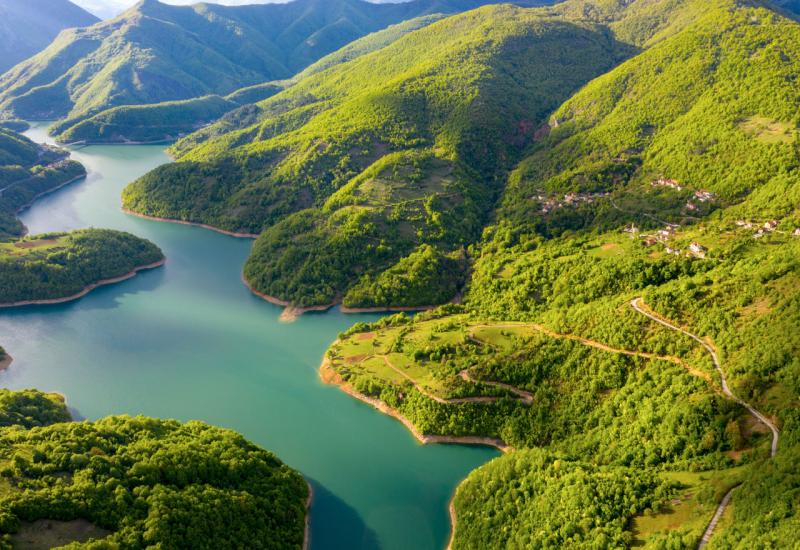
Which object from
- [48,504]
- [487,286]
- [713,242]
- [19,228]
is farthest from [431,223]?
[19,228]

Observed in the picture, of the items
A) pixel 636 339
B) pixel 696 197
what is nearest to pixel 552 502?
pixel 636 339

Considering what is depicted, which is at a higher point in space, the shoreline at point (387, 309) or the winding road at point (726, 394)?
the winding road at point (726, 394)

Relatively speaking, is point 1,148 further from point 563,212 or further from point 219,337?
point 563,212

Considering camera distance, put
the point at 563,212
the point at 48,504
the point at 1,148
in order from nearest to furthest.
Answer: the point at 48,504
the point at 563,212
the point at 1,148

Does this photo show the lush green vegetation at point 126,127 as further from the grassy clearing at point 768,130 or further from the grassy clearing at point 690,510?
the grassy clearing at point 690,510

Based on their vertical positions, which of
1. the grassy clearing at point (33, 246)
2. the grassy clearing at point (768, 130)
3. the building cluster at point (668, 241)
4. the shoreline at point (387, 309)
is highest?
the grassy clearing at point (768, 130)

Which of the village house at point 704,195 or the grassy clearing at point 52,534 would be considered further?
the village house at point 704,195

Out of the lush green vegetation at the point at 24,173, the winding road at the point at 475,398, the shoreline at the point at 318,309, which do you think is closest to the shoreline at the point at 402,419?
the winding road at the point at 475,398
